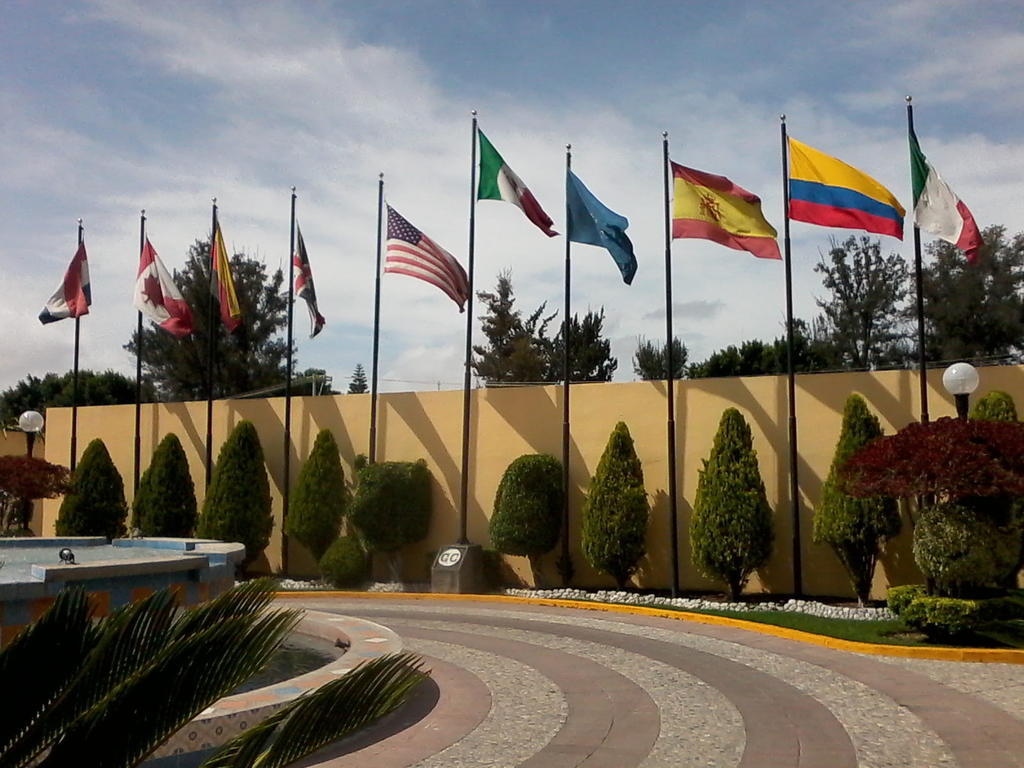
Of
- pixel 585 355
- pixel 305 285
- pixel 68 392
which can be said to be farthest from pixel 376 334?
pixel 68 392

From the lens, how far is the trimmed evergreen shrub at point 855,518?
15.1 metres

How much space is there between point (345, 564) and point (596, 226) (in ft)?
26.3

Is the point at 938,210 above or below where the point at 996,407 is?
above

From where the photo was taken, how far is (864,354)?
3838cm

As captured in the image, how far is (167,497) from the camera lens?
2203 cm

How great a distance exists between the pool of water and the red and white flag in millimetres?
13109

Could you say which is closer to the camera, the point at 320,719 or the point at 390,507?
the point at 320,719

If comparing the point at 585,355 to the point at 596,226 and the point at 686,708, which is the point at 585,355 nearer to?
the point at 596,226

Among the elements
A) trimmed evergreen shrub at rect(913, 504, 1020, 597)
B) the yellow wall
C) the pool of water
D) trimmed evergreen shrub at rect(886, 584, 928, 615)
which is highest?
the yellow wall

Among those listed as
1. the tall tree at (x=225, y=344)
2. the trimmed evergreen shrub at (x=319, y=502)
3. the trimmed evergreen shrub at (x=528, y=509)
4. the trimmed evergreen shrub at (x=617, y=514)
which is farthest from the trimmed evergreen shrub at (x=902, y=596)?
the tall tree at (x=225, y=344)

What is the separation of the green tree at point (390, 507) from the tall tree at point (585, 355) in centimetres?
2162

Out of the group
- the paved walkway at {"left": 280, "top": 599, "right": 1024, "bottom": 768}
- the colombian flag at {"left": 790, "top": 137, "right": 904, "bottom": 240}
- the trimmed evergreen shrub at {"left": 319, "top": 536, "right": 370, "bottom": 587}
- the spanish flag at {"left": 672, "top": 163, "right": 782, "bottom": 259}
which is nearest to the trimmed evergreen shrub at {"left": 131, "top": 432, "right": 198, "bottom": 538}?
the trimmed evergreen shrub at {"left": 319, "top": 536, "right": 370, "bottom": 587}

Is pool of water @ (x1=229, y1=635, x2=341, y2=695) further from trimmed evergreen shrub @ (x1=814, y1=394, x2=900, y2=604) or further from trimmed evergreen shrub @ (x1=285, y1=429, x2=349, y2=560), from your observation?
trimmed evergreen shrub @ (x1=814, y1=394, x2=900, y2=604)

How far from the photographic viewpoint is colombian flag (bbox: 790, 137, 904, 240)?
1518 centimetres
